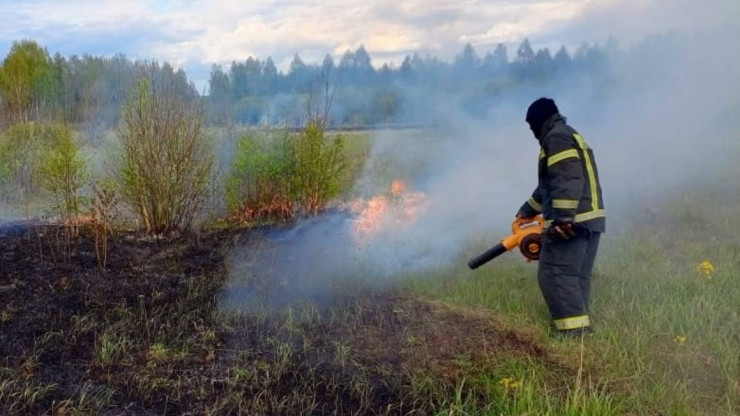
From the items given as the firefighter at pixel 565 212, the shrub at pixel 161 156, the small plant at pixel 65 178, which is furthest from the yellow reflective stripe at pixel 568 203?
the small plant at pixel 65 178

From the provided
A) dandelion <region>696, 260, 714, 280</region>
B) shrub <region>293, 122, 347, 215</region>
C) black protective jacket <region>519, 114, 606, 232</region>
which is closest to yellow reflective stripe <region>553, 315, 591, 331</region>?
black protective jacket <region>519, 114, 606, 232</region>

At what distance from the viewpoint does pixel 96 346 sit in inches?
173

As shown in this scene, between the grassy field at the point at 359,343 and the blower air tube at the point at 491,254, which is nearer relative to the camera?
the grassy field at the point at 359,343

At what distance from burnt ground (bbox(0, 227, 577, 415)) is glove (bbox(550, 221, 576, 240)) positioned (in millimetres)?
825

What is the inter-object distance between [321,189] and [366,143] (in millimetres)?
1978

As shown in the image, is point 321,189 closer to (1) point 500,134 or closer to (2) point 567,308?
(1) point 500,134

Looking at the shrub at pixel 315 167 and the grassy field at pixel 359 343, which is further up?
the shrub at pixel 315 167

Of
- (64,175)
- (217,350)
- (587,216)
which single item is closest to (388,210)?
(587,216)

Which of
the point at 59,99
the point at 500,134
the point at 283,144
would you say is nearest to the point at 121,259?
the point at 283,144

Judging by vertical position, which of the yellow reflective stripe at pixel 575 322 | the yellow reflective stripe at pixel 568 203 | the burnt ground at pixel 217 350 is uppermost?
the yellow reflective stripe at pixel 568 203

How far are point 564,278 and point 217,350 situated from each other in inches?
106

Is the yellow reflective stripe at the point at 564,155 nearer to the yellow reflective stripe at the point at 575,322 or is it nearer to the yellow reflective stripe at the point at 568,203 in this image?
the yellow reflective stripe at the point at 568,203

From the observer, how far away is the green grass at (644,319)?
12.6 ft

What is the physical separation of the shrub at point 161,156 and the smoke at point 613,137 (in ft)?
6.35
